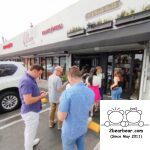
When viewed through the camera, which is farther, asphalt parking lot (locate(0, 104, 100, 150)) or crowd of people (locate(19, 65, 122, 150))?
asphalt parking lot (locate(0, 104, 100, 150))

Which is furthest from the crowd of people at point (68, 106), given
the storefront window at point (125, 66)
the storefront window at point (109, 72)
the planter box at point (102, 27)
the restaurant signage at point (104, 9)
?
the restaurant signage at point (104, 9)

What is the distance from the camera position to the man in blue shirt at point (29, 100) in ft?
8.77

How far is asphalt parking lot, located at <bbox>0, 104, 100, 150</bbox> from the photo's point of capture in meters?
3.55

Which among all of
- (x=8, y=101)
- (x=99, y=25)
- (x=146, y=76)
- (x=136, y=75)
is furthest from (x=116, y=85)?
(x=8, y=101)

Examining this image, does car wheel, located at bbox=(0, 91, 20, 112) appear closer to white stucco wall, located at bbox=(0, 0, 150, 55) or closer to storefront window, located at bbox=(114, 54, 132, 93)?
storefront window, located at bbox=(114, 54, 132, 93)

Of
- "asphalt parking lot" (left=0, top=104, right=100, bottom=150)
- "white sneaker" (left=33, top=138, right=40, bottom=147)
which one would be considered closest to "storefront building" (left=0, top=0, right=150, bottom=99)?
"asphalt parking lot" (left=0, top=104, right=100, bottom=150)

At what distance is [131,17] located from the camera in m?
6.14

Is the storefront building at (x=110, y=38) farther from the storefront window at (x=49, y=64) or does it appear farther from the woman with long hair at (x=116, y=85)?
the woman with long hair at (x=116, y=85)

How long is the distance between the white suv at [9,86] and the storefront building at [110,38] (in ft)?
10.7

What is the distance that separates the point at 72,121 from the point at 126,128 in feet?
2.64

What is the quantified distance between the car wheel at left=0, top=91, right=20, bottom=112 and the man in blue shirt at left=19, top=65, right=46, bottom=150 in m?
3.17

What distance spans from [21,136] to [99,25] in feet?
19.8

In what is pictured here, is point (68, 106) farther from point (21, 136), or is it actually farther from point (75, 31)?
Result: point (75, 31)

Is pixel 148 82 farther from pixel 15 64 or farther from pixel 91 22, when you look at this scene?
pixel 15 64
